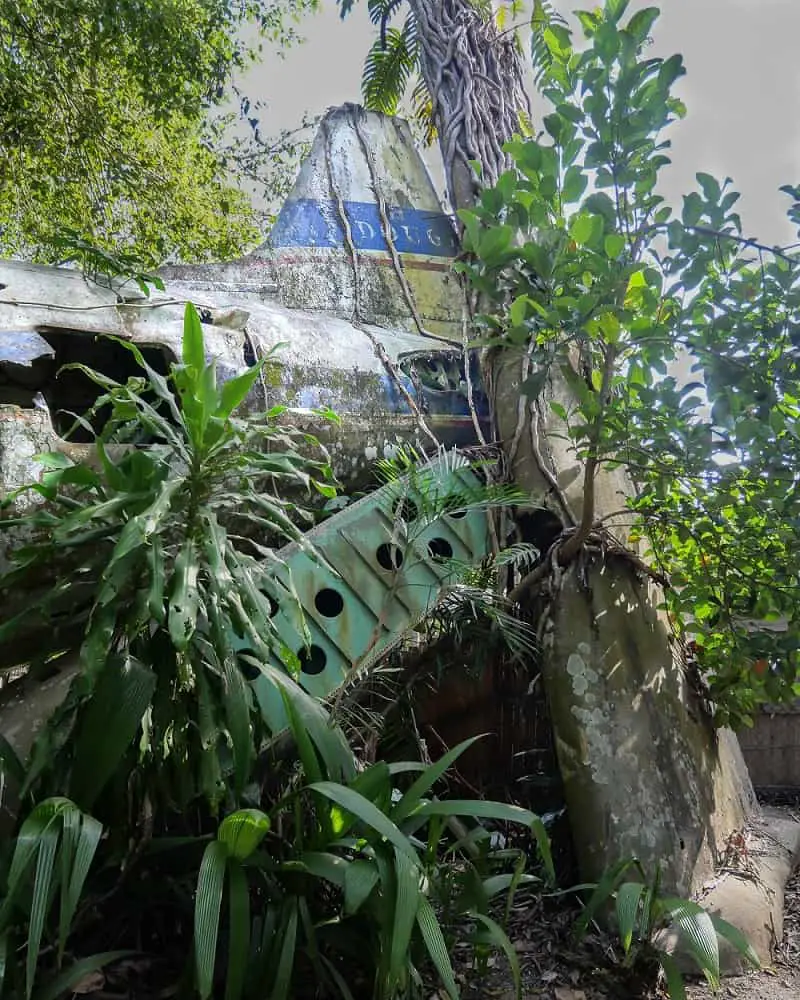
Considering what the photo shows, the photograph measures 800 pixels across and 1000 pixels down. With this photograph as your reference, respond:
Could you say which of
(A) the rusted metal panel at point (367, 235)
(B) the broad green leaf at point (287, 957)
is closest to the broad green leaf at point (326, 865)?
(B) the broad green leaf at point (287, 957)

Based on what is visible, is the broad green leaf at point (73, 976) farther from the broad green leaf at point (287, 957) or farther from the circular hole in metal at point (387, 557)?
the circular hole in metal at point (387, 557)

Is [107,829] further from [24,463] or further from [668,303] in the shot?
[668,303]

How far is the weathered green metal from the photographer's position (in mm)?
4086

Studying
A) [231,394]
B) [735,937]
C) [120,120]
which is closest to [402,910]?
[735,937]

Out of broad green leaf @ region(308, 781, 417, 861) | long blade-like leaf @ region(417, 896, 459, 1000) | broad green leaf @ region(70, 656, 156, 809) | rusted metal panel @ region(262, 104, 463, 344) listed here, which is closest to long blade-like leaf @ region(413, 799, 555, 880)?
broad green leaf @ region(308, 781, 417, 861)

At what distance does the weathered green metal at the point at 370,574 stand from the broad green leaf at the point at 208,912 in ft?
4.07

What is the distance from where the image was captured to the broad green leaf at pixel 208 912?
2.33 meters

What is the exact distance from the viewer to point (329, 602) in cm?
431

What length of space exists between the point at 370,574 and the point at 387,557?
15 cm

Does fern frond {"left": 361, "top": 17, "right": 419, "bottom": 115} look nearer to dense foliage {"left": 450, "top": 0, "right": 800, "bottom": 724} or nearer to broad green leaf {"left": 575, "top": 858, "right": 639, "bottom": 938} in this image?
dense foliage {"left": 450, "top": 0, "right": 800, "bottom": 724}

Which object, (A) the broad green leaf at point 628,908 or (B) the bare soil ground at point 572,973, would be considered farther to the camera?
(B) the bare soil ground at point 572,973

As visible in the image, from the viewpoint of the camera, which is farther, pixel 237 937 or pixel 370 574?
pixel 370 574

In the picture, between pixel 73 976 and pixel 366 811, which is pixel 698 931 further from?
pixel 73 976

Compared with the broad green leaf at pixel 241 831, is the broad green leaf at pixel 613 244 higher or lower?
higher
